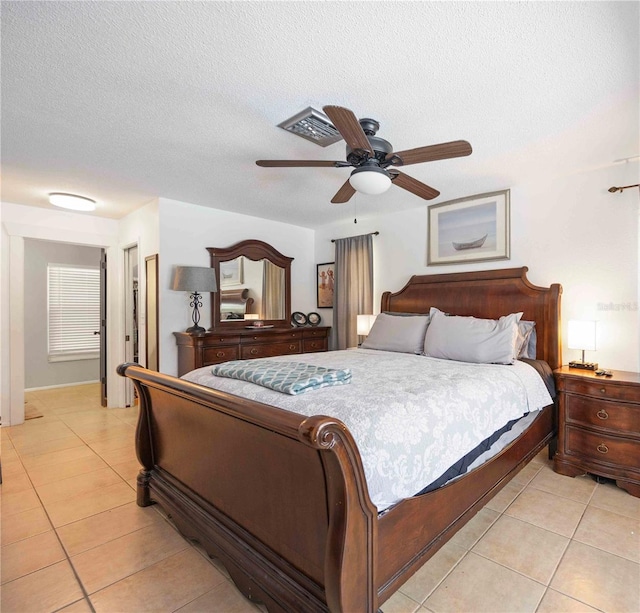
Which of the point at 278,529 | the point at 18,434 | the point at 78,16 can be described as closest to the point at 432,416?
the point at 278,529

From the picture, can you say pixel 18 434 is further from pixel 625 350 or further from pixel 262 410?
pixel 625 350

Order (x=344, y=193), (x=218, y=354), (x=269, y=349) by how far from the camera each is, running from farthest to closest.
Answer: (x=269, y=349), (x=218, y=354), (x=344, y=193)

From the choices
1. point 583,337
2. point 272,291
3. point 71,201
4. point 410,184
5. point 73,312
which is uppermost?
point 71,201

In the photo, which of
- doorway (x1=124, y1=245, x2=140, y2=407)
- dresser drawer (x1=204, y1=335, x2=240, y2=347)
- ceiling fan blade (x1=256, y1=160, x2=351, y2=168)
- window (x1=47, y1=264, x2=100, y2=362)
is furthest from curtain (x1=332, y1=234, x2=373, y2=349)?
window (x1=47, y1=264, x2=100, y2=362)

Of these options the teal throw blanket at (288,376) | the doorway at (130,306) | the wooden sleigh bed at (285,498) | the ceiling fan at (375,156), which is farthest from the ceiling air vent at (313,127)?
the doorway at (130,306)

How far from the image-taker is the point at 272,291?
4895 mm

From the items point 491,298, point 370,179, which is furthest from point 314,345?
point 370,179

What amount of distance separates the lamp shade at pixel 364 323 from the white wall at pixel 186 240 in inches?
61.3

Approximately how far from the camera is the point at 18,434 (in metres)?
3.72

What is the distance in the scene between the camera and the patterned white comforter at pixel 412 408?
1.40 meters

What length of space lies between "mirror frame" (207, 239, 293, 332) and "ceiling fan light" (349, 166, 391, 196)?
251 centimetres

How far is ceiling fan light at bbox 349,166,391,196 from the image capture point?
6.88 ft

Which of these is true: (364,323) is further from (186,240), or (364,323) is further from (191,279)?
(186,240)

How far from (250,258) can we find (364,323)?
1647 millimetres
